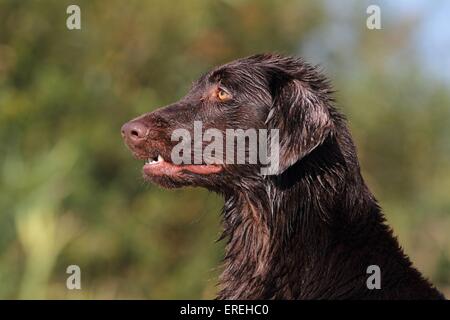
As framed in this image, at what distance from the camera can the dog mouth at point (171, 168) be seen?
5.41 meters

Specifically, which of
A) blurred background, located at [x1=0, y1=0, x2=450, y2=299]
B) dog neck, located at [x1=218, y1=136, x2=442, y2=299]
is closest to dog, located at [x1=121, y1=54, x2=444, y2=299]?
dog neck, located at [x1=218, y1=136, x2=442, y2=299]

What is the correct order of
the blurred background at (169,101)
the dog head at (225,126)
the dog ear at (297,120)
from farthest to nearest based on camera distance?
the blurred background at (169,101), the dog head at (225,126), the dog ear at (297,120)

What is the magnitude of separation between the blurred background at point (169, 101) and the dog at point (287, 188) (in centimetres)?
829

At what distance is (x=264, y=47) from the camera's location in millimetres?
17406

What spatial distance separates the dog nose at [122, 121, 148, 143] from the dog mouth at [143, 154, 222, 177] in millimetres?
147

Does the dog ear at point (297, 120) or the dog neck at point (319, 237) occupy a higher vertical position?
the dog ear at point (297, 120)

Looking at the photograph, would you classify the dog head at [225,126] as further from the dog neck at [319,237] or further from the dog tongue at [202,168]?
the dog neck at [319,237]

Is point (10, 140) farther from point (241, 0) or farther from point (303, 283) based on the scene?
point (303, 283)

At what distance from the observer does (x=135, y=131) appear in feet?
17.8

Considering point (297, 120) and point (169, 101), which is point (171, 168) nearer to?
point (297, 120)

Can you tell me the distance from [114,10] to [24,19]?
5.49ft

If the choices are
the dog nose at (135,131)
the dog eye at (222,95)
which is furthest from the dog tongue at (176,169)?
the dog eye at (222,95)

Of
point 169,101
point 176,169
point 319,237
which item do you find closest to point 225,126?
point 176,169
